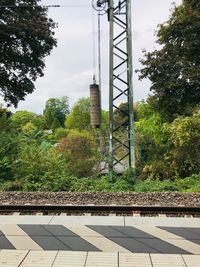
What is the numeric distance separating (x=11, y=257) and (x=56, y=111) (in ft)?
281

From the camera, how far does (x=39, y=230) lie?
7.39 meters

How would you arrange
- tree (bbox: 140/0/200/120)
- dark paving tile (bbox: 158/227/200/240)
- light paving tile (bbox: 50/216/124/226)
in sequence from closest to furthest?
dark paving tile (bbox: 158/227/200/240), light paving tile (bbox: 50/216/124/226), tree (bbox: 140/0/200/120)

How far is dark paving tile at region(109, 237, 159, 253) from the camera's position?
610cm

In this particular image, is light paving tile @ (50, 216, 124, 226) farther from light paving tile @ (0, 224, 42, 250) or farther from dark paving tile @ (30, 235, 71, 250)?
dark paving tile @ (30, 235, 71, 250)

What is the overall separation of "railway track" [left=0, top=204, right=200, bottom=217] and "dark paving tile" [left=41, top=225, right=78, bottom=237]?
1399mm

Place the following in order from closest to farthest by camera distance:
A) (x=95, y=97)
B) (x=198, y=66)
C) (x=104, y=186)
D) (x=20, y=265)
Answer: (x=20, y=265), (x=104, y=186), (x=95, y=97), (x=198, y=66)

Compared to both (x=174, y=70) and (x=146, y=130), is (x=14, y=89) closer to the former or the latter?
(x=146, y=130)

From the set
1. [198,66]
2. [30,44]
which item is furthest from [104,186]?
[30,44]

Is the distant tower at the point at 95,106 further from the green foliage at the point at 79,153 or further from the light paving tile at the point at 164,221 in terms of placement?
the light paving tile at the point at 164,221

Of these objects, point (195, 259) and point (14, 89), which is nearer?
point (195, 259)

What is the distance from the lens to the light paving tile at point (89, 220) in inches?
315

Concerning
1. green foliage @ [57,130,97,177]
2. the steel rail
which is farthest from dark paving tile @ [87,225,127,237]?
green foliage @ [57,130,97,177]

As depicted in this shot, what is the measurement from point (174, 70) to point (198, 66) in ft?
4.77

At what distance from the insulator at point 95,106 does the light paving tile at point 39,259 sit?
28.2 feet
